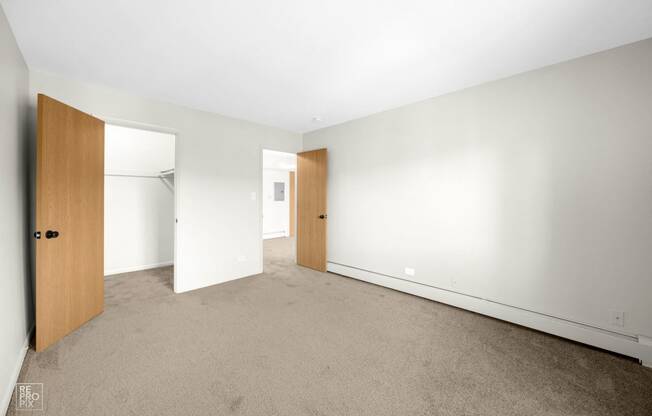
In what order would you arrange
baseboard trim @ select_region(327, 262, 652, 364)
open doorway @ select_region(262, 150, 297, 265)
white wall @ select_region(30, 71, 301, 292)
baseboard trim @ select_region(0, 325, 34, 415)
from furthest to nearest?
open doorway @ select_region(262, 150, 297, 265)
white wall @ select_region(30, 71, 301, 292)
baseboard trim @ select_region(327, 262, 652, 364)
baseboard trim @ select_region(0, 325, 34, 415)

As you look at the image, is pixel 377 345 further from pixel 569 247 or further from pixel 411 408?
pixel 569 247

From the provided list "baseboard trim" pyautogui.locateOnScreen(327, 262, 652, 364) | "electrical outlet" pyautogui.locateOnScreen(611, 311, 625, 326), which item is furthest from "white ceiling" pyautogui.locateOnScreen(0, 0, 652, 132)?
"baseboard trim" pyautogui.locateOnScreen(327, 262, 652, 364)

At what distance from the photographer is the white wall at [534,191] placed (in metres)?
2.09

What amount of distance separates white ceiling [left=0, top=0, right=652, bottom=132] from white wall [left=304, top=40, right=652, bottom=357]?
33 centimetres

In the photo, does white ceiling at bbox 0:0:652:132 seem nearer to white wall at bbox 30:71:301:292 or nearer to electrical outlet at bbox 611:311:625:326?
white wall at bbox 30:71:301:292

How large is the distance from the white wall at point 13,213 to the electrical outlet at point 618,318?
4292 mm

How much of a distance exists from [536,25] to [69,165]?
404 cm

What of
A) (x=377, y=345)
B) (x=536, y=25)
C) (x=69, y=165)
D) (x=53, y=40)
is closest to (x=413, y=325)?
(x=377, y=345)

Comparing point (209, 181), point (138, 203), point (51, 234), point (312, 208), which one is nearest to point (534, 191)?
point (312, 208)

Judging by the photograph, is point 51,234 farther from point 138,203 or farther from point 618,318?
point 618,318

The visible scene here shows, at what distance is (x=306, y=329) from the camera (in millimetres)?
2512

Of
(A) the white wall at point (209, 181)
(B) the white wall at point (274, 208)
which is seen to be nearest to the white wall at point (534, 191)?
(A) the white wall at point (209, 181)

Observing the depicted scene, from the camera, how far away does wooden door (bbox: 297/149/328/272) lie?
14.7ft

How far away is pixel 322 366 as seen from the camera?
1952 mm
